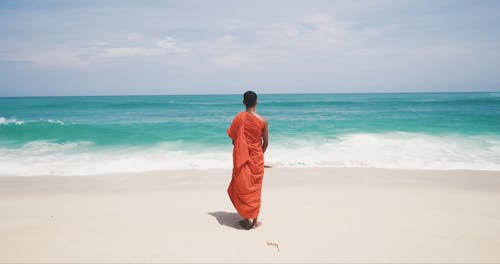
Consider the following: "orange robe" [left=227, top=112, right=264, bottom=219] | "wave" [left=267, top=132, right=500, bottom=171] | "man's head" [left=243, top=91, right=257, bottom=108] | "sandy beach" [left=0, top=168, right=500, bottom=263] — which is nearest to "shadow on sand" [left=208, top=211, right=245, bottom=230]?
"sandy beach" [left=0, top=168, right=500, bottom=263]

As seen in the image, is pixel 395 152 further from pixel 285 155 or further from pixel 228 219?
pixel 228 219

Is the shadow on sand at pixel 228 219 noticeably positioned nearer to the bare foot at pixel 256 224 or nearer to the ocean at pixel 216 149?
the bare foot at pixel 256 224

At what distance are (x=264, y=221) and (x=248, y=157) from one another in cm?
91

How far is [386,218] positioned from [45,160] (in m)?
9.12

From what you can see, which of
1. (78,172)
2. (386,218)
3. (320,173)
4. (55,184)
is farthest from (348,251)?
(78,172)

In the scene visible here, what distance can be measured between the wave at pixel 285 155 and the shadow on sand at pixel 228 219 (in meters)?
3.69

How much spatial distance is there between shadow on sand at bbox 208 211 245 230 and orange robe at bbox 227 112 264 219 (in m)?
0.27

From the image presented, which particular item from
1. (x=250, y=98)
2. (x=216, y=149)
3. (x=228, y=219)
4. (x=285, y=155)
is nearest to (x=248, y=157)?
(x=250, y=98)

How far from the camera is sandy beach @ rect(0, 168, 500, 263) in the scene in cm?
300

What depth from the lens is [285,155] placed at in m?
9.88

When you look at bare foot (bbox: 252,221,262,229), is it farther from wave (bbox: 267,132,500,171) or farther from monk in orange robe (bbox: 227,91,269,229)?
wave (bbox: 267,132,500,171)

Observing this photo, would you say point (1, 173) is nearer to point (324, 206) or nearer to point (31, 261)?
point (31, 261)

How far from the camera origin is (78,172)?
7.25m

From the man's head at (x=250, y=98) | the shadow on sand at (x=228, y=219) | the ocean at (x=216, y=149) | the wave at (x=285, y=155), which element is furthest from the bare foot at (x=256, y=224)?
the ocean at (x=216, y=149)
